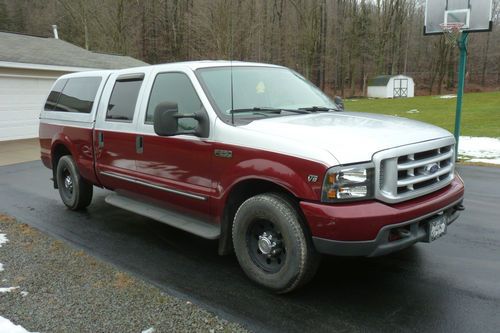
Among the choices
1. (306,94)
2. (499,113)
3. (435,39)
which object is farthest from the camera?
(435,39)

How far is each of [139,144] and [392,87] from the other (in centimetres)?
4836

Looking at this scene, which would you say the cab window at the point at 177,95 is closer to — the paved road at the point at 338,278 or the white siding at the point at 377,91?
the paved road at the point at 338,278

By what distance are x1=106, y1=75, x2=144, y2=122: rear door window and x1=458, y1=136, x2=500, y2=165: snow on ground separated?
27.1 ft

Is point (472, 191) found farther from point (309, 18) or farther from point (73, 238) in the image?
point (309, 18)

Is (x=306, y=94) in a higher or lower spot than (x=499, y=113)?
higher

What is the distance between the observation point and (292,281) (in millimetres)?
3607

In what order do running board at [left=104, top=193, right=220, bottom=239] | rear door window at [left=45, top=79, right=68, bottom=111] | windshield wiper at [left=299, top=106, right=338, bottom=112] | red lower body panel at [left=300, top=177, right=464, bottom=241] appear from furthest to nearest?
1. rear door window at [left=45, top=79, right=68, bottom=111]
2. windshield wiper at [left=299, top=106, right=338, bottom=112]
3. running board at [left=104, top=193, right=220, bottom=239]
4. red lower body panel at [left=300, top=177, right=464, bottom=241]

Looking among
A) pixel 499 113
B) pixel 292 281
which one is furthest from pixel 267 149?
pixel 499 113

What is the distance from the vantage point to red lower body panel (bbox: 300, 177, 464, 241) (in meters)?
3.21

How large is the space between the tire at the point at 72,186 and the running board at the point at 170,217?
3.23 ft

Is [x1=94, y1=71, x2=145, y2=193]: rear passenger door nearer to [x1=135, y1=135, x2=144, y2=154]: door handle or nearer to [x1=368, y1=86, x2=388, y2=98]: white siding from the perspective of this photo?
[x1=135, y1=135, x2=144, y2=154]: door handle

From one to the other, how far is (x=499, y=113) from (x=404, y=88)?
2774cm

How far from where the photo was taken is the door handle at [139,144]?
4871 millimetres

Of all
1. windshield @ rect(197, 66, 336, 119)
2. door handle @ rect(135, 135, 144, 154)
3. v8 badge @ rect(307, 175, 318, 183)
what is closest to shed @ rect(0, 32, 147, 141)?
door handle @ rect(135, 135, 144, 154)
